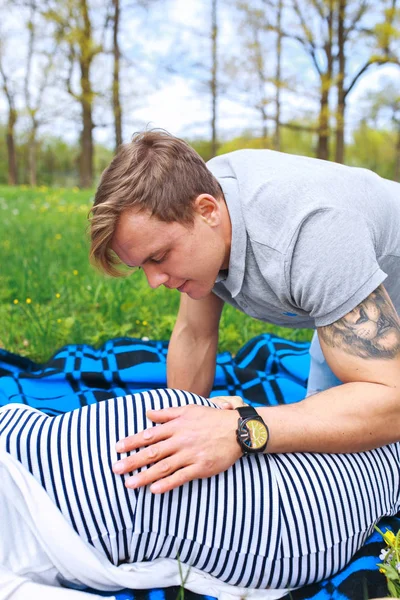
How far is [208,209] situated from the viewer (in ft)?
5.36

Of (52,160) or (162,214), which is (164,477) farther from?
(52,160)

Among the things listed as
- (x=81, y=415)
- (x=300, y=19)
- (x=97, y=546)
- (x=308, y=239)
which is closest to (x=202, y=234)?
(x=308, y=239)

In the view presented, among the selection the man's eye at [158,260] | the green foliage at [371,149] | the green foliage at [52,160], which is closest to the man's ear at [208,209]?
the man's eye at [158,260]

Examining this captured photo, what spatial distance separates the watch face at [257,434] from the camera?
1.34 metres

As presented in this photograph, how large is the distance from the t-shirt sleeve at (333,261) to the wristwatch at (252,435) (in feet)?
1.18

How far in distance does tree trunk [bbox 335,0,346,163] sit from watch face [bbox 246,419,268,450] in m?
12.0

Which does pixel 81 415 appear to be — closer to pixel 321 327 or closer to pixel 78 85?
pixel 321 327

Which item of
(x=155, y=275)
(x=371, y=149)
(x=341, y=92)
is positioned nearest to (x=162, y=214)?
(x=155, y=275)

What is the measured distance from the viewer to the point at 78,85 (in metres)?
14.1

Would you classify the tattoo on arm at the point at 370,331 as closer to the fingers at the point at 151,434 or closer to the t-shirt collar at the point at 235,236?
the t-shirt collar at the point at 235,236

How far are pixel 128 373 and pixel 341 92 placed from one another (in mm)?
12371

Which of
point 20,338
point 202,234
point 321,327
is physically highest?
point 202,234

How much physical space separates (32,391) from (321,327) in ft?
4.56

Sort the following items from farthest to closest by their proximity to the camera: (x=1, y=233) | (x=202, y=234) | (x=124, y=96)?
1. (x=124, y=96)
2. (x=1, y=233)
3. (x=202, y=234)
